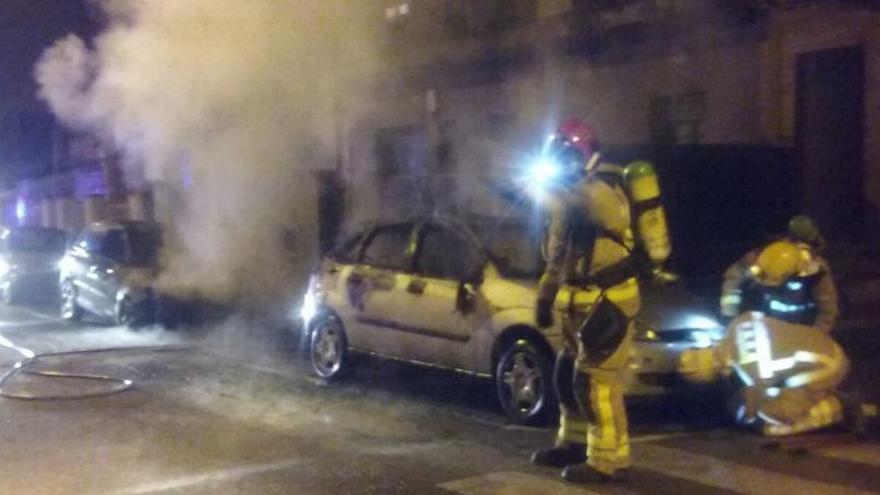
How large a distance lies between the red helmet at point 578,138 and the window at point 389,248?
3181 millimetres

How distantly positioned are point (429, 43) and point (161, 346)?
650 centimetres

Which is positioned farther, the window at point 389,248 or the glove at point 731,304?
the window at point 389,248

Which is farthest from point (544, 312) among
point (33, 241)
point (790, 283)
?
point (33, 241)

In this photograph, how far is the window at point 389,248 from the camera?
9.72m

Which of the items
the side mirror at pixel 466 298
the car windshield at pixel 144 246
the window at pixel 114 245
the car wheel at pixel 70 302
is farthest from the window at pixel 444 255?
the car wheel at pixel 70 302

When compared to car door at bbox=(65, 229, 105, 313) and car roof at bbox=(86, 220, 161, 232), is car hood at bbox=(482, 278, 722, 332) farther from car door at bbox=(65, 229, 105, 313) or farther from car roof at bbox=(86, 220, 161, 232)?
car door at bbox=(65, 229, 105, 313)

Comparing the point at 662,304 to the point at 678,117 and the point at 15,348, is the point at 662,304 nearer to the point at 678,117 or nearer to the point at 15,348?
the point at 15,348

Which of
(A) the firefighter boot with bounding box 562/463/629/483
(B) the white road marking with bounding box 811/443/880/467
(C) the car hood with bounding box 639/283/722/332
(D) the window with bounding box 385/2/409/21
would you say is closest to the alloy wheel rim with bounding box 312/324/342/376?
(C) the car hood with bounding box 639/283/722/332

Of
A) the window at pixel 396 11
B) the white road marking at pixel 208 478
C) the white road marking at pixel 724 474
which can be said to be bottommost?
the white road marking at pixel 724 474

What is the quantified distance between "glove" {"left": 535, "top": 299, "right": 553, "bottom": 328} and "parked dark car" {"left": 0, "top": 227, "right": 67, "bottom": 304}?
14039 millimetres

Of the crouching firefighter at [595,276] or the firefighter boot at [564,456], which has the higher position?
the crouching firefighter at [595,276]

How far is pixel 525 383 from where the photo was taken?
8375mm

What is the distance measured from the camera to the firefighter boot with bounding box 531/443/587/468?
696 cm

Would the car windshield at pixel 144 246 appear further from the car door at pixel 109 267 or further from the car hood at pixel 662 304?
→ the car hood at pixel 662 304
